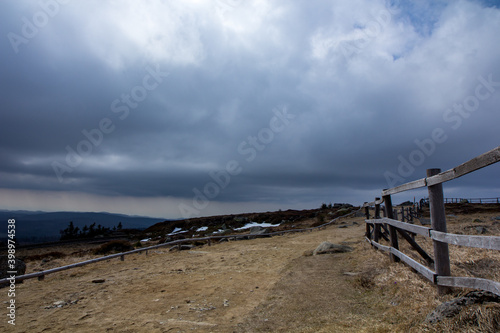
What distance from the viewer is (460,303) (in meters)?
3.50

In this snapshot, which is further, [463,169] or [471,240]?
[463,169]

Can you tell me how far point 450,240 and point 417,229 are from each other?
1.27 metres

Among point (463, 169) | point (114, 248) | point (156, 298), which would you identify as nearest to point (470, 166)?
point (463, 169)

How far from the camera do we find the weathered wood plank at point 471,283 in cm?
330

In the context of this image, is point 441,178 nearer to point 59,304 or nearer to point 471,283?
point 471,283

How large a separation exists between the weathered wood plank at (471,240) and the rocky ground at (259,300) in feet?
2.11

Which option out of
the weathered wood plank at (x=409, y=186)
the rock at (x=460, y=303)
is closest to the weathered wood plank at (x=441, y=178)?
the weathered wood plank at (x=409, y=186)

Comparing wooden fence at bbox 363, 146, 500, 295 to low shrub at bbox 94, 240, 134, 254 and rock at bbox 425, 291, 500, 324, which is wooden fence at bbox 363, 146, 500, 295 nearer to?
rock at bbox 425, 291, 500, 324

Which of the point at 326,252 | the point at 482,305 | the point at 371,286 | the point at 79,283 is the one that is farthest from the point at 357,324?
the point at 79,283

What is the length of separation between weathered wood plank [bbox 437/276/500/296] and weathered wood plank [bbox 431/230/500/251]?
0.41 m

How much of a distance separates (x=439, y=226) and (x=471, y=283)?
1171 millimetres

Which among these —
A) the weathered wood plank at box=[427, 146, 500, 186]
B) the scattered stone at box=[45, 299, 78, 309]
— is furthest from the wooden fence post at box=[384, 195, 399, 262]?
→ the scattered stone at box=[45, 299, 78, 309]

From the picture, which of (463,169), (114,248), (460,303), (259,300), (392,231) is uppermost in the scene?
(463,169)

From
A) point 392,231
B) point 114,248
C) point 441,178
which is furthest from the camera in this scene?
point 114,248
